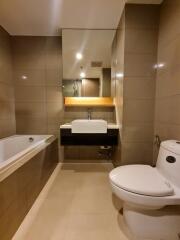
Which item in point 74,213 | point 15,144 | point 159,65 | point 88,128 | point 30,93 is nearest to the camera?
point 74,213

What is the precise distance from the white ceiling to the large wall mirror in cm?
20

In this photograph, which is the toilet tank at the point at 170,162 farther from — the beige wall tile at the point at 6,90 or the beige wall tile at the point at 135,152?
the beige wall tile at the point at 6,90

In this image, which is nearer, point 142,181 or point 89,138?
point 142,181

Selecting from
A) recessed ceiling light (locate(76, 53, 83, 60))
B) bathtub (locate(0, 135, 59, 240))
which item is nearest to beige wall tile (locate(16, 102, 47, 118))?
bathtub (locate(0, 135, 59, 240))

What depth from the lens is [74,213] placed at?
54.9 inches

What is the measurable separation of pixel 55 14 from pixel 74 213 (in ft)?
7.42

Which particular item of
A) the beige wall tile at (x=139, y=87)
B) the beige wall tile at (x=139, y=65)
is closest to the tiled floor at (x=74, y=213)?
the beige wall tile at (x=139, y=87)

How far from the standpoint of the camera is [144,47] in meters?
1.73

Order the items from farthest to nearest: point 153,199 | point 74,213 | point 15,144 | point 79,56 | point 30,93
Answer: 1. point 30,93
2. point 79,56
3. point 15,144
4. point 74,213
5. point 153,199

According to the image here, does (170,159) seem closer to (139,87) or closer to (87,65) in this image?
(139,87)

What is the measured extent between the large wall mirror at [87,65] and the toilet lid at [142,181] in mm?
1453

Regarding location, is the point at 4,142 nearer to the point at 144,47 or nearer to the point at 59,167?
the point at 59,167

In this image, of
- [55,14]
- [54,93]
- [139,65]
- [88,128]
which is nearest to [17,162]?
[88,128]

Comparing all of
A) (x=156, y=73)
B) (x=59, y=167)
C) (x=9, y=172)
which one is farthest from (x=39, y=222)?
(x=156, y=73)
